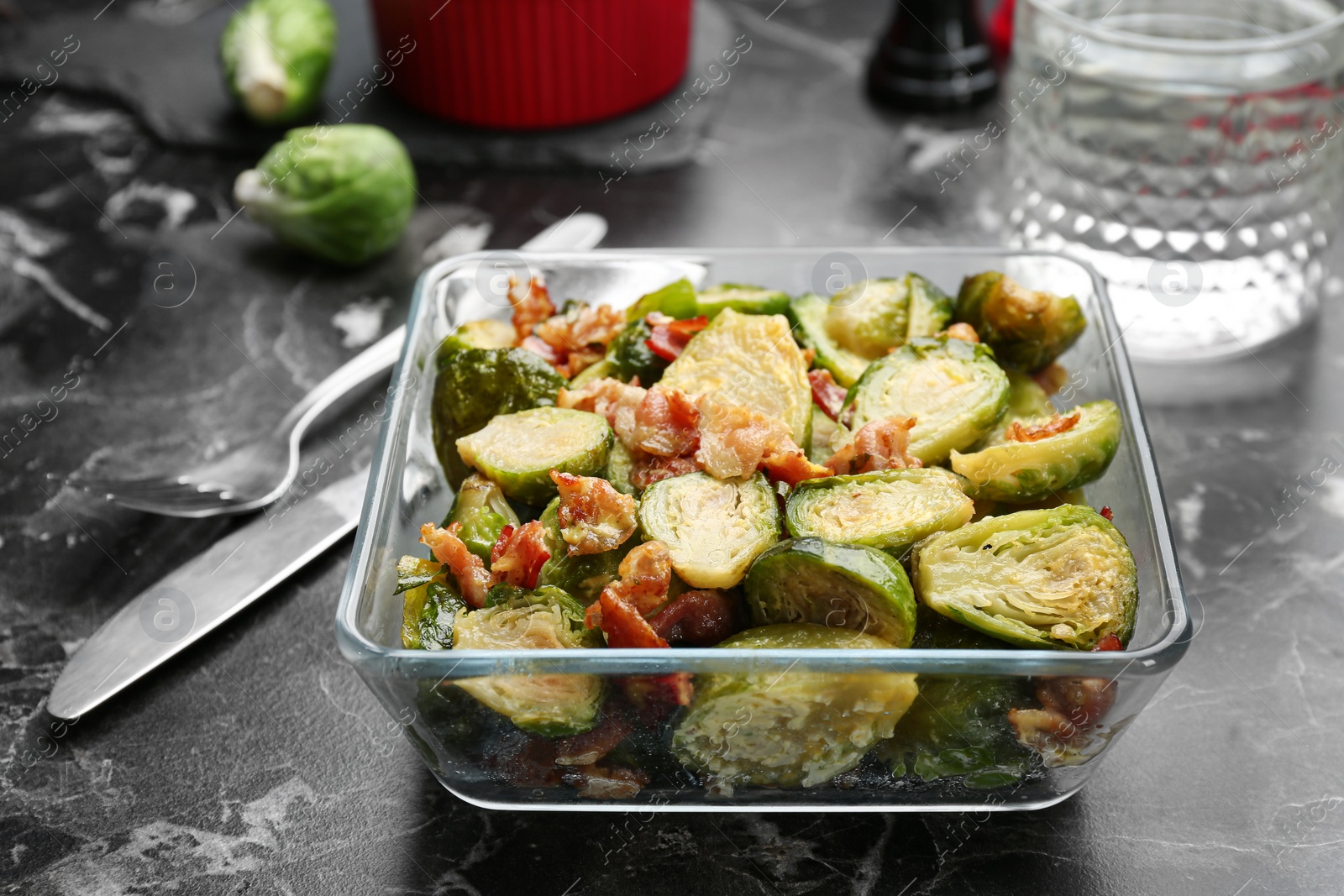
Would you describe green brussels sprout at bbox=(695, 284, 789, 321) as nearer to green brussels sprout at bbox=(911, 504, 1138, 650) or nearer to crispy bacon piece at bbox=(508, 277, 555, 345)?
crispy bacon piece at bbox=(508, 277, 555, 345)

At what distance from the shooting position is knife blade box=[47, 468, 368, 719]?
1804 millimetres

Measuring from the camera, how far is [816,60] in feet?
11.6

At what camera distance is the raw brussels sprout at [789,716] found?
4.35ft

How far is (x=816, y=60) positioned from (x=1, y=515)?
240 centimetres

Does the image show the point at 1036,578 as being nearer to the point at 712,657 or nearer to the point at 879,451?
the point at 879,451

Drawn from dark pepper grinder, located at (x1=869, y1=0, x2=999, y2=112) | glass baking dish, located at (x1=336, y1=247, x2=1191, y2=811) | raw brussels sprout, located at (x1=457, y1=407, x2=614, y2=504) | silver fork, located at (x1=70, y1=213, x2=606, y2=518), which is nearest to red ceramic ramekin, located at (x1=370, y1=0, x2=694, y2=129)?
dark pepper grinder, located at (x1=869, y1=0, x2=999, y2=112)

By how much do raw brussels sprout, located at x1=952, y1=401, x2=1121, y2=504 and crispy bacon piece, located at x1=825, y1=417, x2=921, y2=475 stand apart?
2.6 inches

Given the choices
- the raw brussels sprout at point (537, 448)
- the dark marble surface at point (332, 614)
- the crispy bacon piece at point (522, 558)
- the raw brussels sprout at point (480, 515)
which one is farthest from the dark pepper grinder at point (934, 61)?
the crispy bacon piece at point (522, 558)

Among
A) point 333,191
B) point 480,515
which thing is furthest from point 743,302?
point 333,191

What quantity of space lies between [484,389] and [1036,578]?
2.58ft

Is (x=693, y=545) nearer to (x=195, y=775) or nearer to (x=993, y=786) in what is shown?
(x=993, y=786)

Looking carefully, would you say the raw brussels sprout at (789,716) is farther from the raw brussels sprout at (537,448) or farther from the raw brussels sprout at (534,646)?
the raw brussels sprout at (537,448)

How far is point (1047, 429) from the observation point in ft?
5.35

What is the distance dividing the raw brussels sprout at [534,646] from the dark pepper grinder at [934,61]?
7.18 feet
